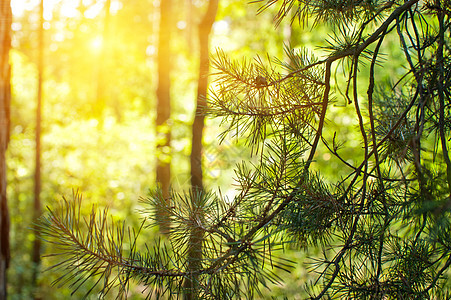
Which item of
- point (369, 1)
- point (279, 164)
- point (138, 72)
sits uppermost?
point (138, 72)

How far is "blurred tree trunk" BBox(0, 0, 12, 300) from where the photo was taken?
2.62 m

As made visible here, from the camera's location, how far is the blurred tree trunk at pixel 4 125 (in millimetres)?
2621

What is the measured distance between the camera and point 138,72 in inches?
756

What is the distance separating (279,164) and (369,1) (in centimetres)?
71

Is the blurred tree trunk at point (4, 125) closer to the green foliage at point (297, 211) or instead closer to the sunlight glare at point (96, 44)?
the green foliage at point (297, 211)

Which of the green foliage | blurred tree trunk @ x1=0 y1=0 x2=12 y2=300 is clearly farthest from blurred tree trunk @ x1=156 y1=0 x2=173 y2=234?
the green foliage

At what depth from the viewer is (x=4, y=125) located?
2689mm

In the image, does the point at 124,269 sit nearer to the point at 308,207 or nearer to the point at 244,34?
the point at 308,207

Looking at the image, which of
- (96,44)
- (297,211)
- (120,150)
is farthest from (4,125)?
(96,44)

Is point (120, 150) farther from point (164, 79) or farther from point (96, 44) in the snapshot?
point (96, 44)

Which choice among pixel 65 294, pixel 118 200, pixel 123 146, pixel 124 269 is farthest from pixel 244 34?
pixel 124 269

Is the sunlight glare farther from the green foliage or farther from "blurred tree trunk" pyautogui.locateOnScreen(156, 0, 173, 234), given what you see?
the green foliage

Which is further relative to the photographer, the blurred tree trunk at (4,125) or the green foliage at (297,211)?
the blurred tree trunk at (4,125)

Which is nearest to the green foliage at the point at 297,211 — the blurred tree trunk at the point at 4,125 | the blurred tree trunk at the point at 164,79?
the blurred tree trunk at the point at 4,125
